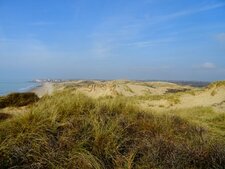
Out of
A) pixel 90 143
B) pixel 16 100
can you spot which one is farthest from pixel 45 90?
pixel 90 143

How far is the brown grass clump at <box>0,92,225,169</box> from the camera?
→ 4004 mm

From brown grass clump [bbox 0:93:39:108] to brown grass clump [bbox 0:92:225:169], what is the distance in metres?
4.33

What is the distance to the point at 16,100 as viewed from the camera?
10070 mm

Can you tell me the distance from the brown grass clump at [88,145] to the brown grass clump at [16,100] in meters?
4.33

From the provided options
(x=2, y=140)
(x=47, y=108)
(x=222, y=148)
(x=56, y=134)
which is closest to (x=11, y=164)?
(x=2, y=140)

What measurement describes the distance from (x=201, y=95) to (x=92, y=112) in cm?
1248

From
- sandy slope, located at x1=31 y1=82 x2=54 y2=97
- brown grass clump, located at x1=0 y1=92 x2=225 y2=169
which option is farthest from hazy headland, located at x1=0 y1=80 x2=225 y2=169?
sandy slope, located at x1=31 y1=82 x2=54 y2=97

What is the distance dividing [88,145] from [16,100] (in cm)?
617

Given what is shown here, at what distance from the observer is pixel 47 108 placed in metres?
5.55

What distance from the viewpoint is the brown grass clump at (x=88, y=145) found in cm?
400

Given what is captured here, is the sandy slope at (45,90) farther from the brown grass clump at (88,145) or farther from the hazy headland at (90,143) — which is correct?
the brown grass clump at (88,145)

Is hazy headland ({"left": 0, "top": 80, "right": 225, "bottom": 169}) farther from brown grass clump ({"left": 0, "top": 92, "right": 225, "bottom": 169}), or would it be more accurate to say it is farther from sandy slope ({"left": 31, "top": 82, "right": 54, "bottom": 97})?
sandy slope ({"left": 31, "top": 82, "right": 54, "bottom": 97})

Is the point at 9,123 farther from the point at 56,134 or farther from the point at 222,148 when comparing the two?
the point at 222,148

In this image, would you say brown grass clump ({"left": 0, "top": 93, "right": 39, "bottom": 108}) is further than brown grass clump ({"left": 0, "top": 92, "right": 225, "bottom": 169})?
Yes
